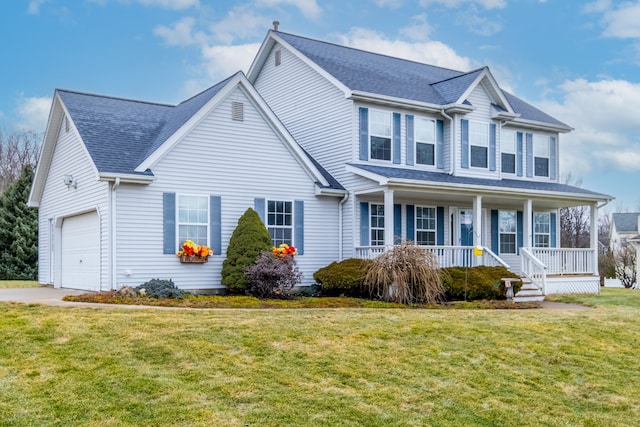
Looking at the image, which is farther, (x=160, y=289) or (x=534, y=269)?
(x=534, y=269)

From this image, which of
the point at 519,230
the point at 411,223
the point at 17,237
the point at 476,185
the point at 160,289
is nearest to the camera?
the point at 160,289

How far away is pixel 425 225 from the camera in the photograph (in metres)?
20.7

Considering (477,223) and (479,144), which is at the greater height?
(479,144)

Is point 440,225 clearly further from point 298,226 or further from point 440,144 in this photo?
point 298,226

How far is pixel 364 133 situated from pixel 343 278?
490 cm

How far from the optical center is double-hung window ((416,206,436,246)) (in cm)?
2052

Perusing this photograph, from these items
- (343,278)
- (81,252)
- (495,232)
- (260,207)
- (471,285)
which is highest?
(260,207)

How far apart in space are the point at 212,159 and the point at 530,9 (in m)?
11.5

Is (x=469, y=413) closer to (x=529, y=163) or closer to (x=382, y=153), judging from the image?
(x=382, y=153)

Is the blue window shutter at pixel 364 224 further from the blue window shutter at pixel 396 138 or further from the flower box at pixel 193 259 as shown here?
the flower box at pixel 193 259

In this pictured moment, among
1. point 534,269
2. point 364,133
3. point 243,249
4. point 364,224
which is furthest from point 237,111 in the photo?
point 534,269

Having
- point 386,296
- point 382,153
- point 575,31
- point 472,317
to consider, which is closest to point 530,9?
point 575,31

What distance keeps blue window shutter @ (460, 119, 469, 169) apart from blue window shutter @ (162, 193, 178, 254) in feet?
31.2

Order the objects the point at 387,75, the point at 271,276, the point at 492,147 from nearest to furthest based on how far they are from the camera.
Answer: the point at 271,276
the point at 492,147
the point at 387,75
